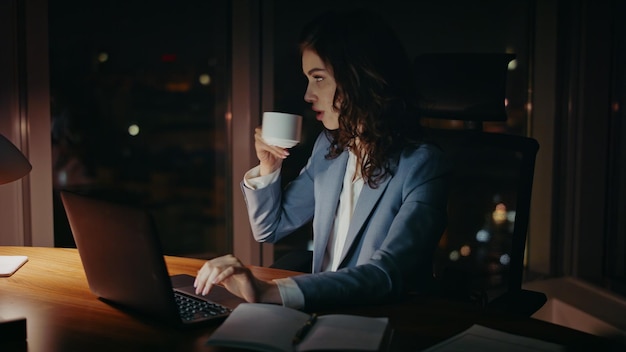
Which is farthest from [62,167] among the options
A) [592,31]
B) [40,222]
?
[592,31]

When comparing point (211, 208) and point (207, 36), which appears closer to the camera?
point (207, 36)

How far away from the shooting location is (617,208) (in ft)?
9.77

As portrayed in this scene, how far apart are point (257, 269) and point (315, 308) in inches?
13.6

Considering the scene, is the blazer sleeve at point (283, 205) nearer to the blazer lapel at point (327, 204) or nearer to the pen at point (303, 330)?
the blazer lapel at point (327, 204)

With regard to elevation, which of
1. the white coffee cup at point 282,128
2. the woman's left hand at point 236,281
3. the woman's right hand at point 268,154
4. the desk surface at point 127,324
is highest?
the white coffee cup at point 282,128

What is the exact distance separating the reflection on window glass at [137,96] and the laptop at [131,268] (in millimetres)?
1261

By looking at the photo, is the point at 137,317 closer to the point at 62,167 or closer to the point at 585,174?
the point at 62,167

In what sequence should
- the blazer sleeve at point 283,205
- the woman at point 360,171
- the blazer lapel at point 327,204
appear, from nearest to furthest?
the woman at point 360,171
the blazer lapel at point 327,204
the blazer sleeve at point 283,205

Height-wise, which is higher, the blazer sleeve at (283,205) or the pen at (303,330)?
the blazer sleeve at (283,205)

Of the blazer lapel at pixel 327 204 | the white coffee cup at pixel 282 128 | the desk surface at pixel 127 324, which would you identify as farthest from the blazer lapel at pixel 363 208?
the desk surface at pixel 127 324

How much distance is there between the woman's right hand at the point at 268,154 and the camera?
187 centimetres

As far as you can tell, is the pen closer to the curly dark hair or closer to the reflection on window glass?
the curly dark hair

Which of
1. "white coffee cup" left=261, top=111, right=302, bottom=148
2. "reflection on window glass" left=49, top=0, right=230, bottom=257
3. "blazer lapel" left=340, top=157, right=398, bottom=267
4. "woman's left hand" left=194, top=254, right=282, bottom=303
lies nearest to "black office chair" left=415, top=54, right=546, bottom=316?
"blazer lapel" left=340, top=157, right=398, bottom=267

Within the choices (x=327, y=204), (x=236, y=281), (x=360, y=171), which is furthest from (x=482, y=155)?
(x=236, y=281)
